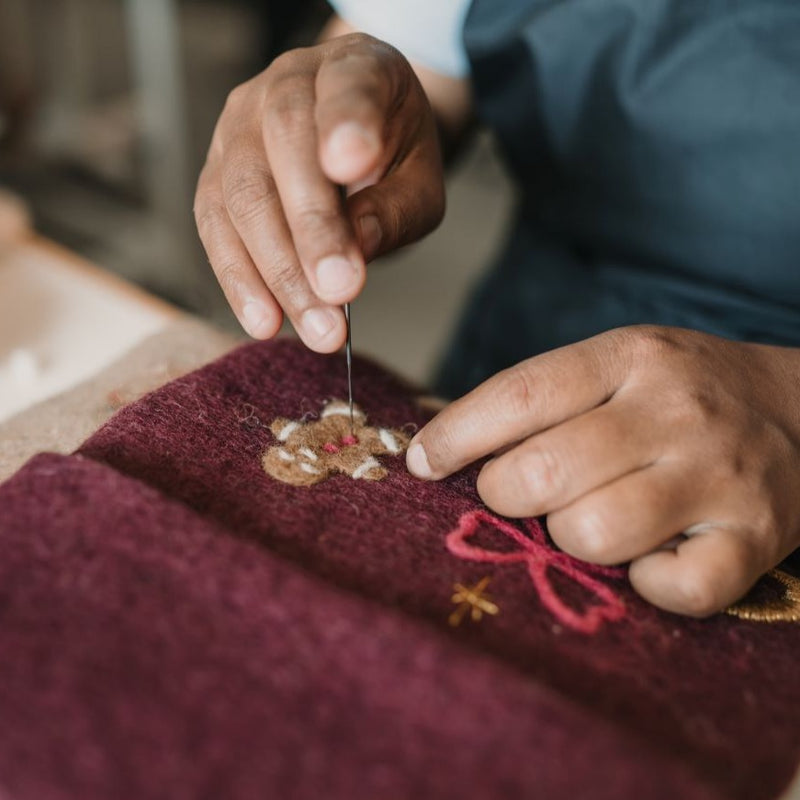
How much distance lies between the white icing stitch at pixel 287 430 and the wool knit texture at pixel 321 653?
2 centimetres

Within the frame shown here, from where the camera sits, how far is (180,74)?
2076 millimetres

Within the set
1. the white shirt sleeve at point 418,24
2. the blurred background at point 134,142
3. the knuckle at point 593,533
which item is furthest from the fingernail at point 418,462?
the blurred background at point 134,142

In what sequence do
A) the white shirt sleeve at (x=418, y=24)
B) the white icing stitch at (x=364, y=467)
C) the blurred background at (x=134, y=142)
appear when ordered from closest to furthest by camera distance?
the white icing stitch at (x=364, y=467) → the white shirt sleeve at (x=418, y=24) → the blurred background at (x=134, y=142)

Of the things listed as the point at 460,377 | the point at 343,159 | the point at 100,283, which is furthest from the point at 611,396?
the point at 100,283

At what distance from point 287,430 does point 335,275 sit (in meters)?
0.13

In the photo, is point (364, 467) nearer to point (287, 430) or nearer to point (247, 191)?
point (287, 430)

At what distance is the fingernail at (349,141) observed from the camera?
0.47 m

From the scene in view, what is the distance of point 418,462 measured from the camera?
0.55 m

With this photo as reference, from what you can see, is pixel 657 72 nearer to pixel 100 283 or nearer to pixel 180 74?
pixel 100 283

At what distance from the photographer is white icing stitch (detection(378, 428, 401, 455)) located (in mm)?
582

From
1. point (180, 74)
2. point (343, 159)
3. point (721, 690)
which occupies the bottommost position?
point (180, 74)

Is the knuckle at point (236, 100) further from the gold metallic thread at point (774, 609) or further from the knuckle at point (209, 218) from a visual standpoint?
the gold metallic thread at point (774, 609)

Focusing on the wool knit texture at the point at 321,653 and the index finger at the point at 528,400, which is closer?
the wool knit texture at the point at 321,653

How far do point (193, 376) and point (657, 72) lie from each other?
532mm
